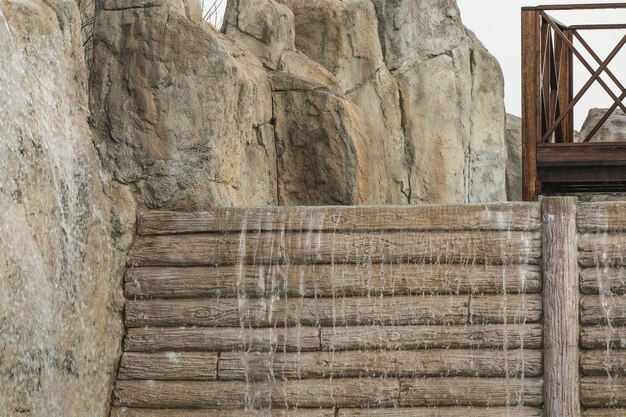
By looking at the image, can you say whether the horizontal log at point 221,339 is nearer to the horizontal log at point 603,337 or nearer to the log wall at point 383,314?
the log wall at point 383,314

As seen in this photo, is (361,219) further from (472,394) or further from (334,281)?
(472,394)

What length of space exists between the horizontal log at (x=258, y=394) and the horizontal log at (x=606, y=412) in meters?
1.33

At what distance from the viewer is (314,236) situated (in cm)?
939

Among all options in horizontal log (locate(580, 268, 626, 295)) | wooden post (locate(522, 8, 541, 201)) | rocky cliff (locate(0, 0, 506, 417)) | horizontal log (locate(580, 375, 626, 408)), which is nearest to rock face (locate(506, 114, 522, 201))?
rocky cliff (locate(0, 0, 506, 417))

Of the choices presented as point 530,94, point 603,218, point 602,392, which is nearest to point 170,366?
point 602,392

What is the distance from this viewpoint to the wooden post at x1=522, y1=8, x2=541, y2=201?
36.9 ft

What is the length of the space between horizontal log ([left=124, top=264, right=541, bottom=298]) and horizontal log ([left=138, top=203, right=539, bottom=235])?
0.28m

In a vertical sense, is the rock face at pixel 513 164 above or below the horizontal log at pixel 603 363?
above

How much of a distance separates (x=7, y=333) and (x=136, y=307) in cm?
196

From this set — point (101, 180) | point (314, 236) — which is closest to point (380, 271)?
point (314, 236)

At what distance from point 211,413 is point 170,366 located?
0.45m

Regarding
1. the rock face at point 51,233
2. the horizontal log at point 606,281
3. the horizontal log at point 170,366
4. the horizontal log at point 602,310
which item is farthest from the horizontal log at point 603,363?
the rock face at point 51,233

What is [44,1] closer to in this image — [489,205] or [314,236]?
[314,236]

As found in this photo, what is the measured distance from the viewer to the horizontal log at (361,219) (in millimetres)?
9273
